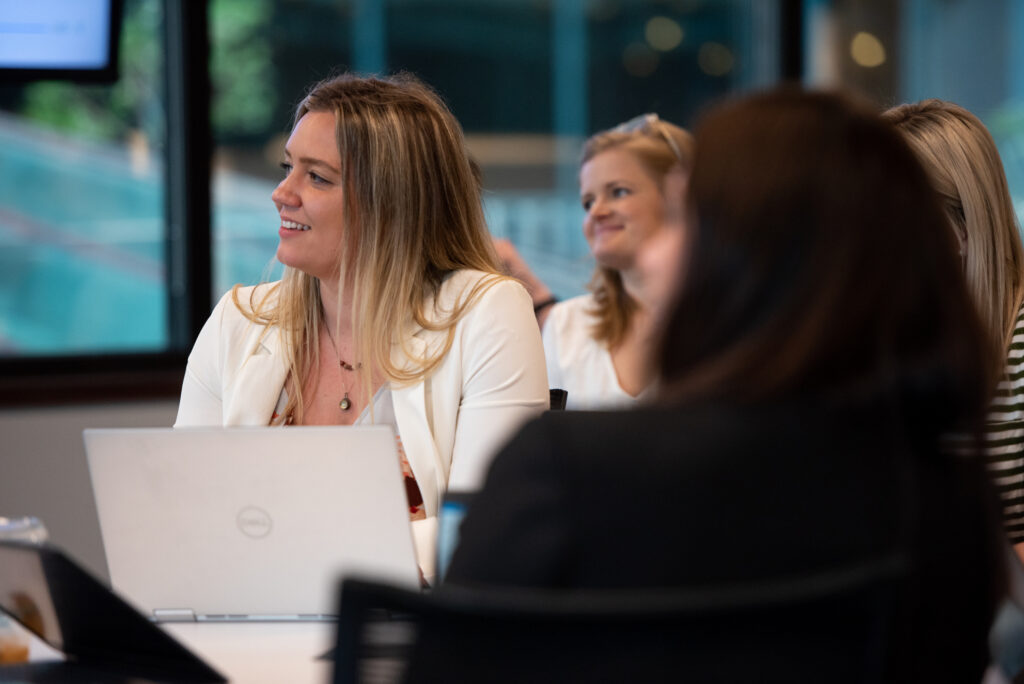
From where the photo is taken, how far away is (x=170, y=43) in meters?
4.20

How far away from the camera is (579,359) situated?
315cm

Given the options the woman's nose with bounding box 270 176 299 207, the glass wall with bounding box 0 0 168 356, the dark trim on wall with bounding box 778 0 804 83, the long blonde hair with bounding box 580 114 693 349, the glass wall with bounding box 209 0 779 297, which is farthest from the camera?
the dark trim on wall with bounding box 778 0 804 83

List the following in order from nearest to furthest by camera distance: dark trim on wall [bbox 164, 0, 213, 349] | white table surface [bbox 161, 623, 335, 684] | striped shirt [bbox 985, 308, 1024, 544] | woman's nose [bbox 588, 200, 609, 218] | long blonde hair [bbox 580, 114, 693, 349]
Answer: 1. white table surface [bbox 161, 623, 335, 684]
2. striped shirt [bbox 985, 308, 1024, 544]
3. long blonde hair [bbox 580, 114, 693, 349]
4. woman's nose [bbox 588, 200, 609, 218]
5. dark trim on wall [bbox 164, 0, 213, 349]

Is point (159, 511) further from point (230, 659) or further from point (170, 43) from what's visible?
point (170, 43)

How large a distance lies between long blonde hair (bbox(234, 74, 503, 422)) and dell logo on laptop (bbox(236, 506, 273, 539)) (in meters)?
0.64

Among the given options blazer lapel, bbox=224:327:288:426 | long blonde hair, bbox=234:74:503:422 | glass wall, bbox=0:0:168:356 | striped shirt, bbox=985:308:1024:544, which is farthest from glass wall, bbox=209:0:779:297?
striped shirt, bbox=985:308:1024:544

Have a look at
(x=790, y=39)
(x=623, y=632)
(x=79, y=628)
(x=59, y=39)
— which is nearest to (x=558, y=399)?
(x=79, y=628)

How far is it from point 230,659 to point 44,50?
233 centimetres

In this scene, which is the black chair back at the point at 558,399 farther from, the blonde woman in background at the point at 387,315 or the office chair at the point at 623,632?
the office chair at the point at 623,632

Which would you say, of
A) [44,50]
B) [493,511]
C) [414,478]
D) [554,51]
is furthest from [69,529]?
[493,511]

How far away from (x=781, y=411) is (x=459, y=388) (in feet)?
Result: 4.02

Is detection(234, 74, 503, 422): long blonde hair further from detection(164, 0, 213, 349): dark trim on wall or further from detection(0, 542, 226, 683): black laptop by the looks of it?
detection(164, 0, 213, 349): dark trim on wall

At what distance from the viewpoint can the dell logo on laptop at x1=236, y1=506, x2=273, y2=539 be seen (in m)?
1.51

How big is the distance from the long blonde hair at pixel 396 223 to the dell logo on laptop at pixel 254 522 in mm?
640
